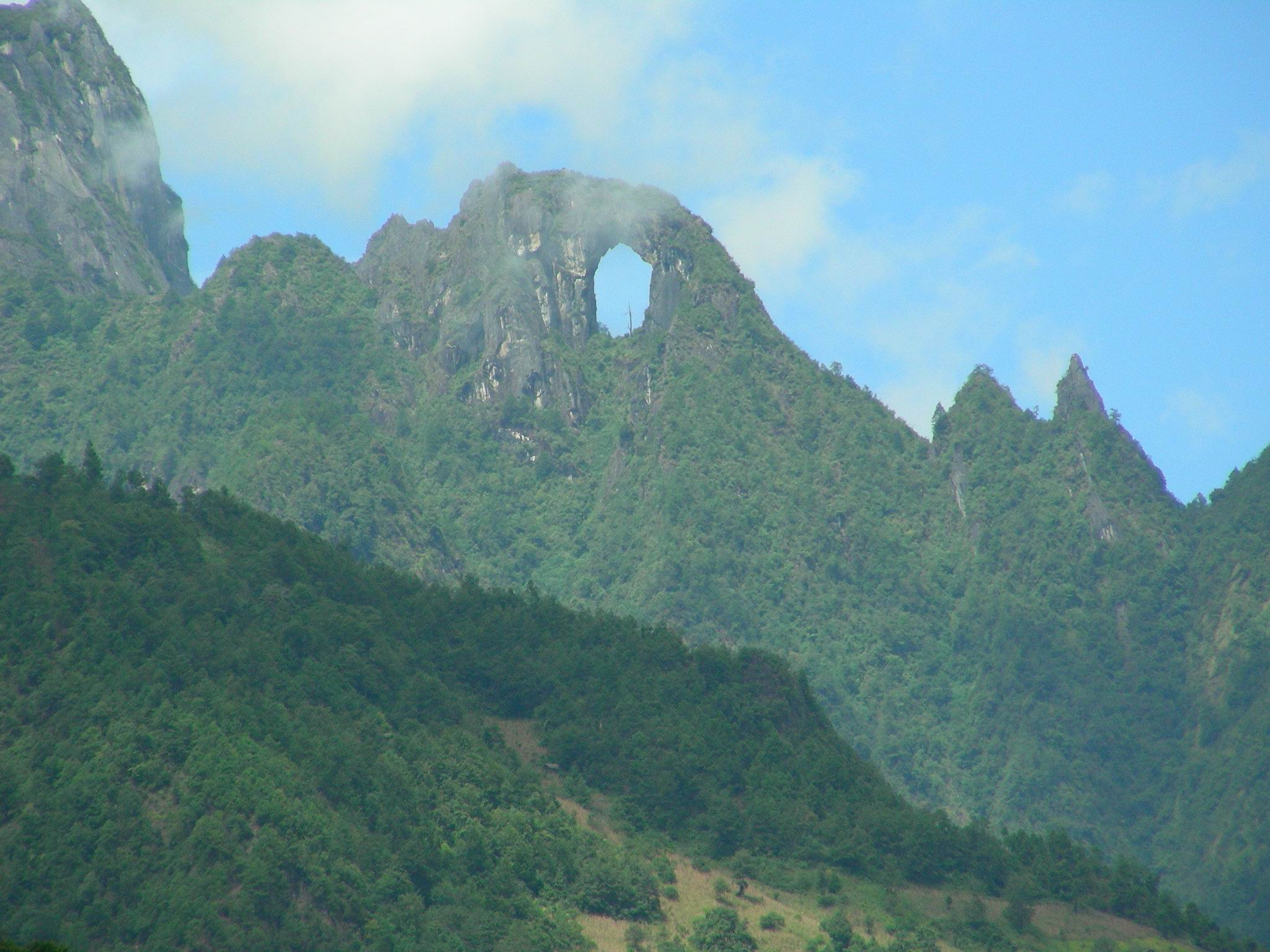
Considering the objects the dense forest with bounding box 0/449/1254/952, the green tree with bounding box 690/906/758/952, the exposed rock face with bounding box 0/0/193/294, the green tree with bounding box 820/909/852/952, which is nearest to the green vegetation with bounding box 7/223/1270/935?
the exposed rock face with bounding box 0/0/193/294

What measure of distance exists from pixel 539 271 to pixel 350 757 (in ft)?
329

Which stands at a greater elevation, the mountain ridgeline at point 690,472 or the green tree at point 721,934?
the mountain ridgeline at point 690,472

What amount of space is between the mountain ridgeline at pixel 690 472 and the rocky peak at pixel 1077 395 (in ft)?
0.85

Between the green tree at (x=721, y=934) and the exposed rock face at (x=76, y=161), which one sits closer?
the green tree at (x=721, y=934)

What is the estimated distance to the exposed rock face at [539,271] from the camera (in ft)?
538

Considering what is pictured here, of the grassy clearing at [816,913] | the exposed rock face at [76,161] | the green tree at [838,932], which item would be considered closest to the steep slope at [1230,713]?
the grassy clearing at [816,913]

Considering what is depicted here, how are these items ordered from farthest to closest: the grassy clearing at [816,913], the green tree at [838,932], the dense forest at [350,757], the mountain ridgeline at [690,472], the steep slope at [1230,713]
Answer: the mountain ridgeline at [690,472]
the steep slope at [1230,713]
the green tree at [838,932]
the grassy clearing at [816,913]
the dense forest at [350,757]

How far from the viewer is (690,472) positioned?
149m

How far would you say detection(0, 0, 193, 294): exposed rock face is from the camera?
16138 cm

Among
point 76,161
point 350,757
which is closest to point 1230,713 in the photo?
point 350,757

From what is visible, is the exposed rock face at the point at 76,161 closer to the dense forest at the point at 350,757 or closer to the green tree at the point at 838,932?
the dense forest at the point at 350,757

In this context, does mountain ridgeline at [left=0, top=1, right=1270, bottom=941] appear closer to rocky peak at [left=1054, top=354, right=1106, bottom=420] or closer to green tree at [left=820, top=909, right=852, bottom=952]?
rocky peak at [left=1054, top=354, right=1106, bottom=420]

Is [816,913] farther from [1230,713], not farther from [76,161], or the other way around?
[76,161]

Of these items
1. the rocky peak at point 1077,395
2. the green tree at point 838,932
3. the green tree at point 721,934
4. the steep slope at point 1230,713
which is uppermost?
the rocky peak at point 1077,395
